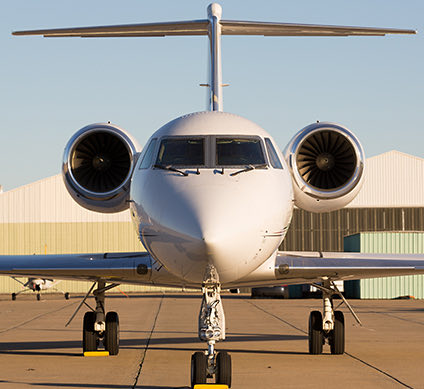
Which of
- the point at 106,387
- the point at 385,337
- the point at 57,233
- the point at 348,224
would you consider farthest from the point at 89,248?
the point at 106,387

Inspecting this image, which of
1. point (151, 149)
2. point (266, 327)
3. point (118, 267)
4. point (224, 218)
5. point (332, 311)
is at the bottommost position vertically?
point (266, 327)

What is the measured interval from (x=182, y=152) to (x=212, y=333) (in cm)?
243

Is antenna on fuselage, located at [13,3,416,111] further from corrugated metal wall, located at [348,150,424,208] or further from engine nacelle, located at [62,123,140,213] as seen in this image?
corrugated metal wall, located at [348,150,424,208]

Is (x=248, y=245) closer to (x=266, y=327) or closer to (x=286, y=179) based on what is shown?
(x=286, y=179)

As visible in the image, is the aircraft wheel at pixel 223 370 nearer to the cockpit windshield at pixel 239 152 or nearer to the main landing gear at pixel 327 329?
the cockpit windshield at pixel 239 152

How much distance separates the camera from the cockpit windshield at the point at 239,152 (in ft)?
32.5

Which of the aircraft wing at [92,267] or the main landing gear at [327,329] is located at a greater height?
the aircraft wing at [92,267]

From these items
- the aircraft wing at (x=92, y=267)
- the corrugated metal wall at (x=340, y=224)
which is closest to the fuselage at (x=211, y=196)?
the aircraft wing at (x=92, y=267)

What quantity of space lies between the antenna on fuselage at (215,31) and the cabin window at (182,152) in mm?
3960

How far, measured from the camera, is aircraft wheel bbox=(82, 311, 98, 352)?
13.5 metres

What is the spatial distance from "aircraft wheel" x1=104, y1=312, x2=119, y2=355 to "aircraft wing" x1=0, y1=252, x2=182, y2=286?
64 cm

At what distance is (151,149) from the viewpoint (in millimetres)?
10492

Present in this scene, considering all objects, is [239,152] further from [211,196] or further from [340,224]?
[340,224]

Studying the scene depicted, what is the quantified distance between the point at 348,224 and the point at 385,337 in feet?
120
